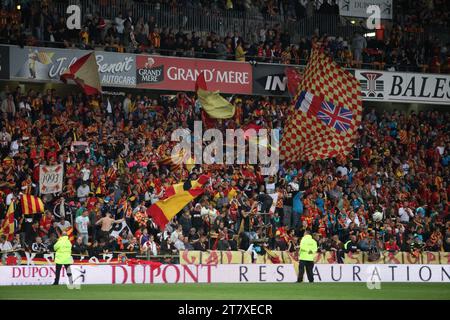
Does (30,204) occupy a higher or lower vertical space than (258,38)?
lower

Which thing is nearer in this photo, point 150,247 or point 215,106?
point 150,247

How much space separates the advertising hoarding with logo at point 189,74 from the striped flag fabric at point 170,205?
700 centimetres

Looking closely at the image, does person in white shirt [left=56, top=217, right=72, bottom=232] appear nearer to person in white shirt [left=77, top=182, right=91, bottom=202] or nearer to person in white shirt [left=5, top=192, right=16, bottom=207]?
person in white shirt [left=5, top=192, right=16, bottom=207]

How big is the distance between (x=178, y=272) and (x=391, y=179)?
12991mm

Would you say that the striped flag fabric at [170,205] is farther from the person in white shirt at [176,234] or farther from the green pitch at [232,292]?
the green pitch at [232,292]

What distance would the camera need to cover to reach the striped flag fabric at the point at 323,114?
35.2 m

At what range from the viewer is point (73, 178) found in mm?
31719

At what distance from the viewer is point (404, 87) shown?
41.8 metres

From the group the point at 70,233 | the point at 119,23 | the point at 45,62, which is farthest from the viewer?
the point at 119,23

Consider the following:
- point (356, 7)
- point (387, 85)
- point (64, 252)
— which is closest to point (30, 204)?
point (64, 252)

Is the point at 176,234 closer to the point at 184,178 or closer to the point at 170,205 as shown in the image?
the point at 170,205

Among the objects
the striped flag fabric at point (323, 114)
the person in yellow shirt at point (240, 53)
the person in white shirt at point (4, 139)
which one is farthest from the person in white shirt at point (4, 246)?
the person in yellow shirt at point (240, 53)

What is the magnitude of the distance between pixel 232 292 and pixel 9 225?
813cm

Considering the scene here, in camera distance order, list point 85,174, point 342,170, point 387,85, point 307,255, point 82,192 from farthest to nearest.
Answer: point 387,85 < point 342,170 < point 85,174 < point 82,192 < point 307,255
